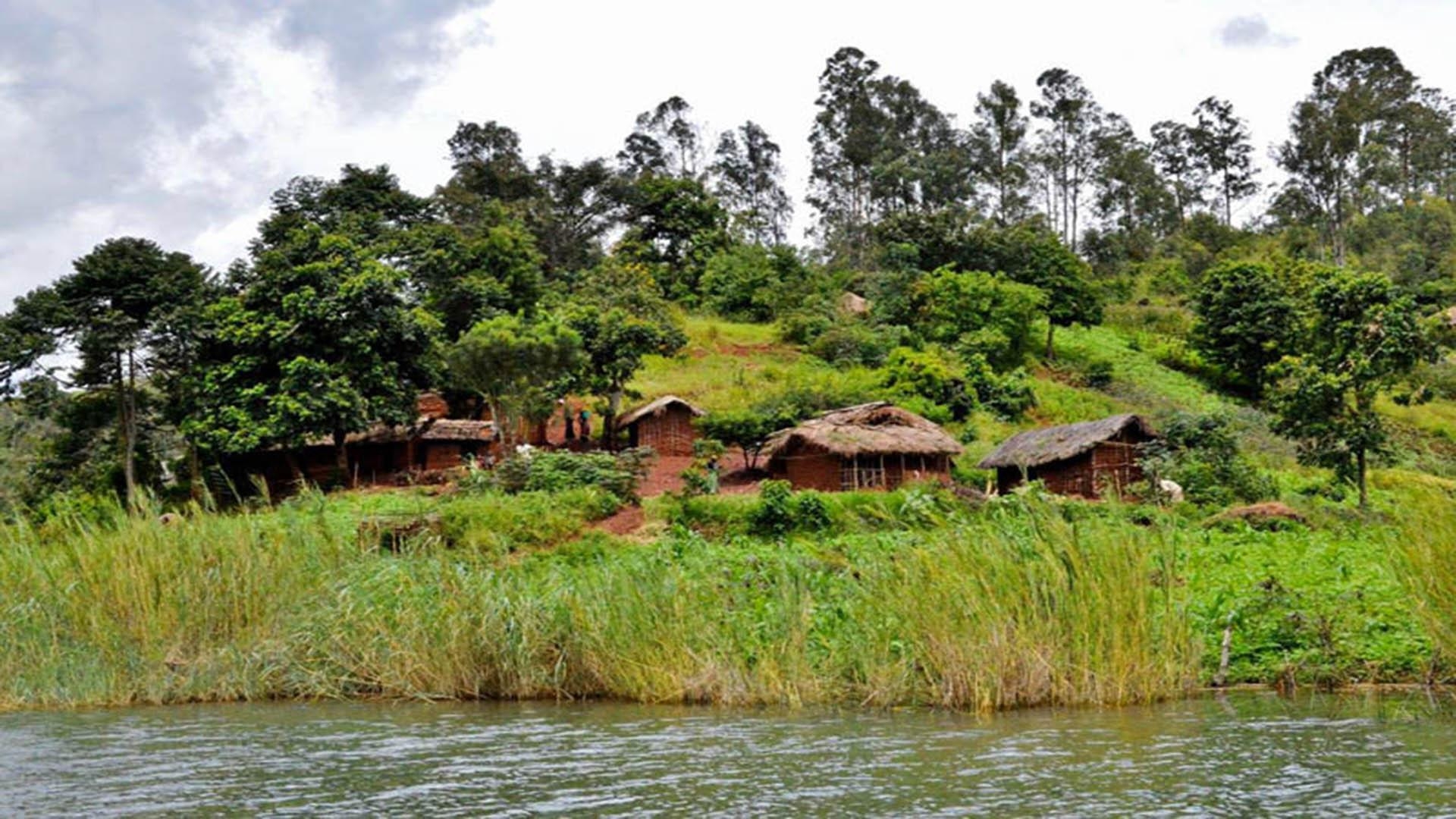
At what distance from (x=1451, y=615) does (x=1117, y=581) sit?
2293mm

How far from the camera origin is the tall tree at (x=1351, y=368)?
26.0 m

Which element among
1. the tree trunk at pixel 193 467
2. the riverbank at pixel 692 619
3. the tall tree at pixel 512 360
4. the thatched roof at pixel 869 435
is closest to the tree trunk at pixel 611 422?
the tall tree at pixel 512 360

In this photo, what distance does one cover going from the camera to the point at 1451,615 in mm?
9062

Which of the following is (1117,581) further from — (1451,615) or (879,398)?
(879,398)

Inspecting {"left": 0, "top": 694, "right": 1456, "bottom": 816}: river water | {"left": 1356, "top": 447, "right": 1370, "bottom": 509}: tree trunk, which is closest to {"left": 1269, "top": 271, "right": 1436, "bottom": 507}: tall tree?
Answer: {"left": 1356, "top": 447, "right": 1370, "bottom": 509}: tree trunk

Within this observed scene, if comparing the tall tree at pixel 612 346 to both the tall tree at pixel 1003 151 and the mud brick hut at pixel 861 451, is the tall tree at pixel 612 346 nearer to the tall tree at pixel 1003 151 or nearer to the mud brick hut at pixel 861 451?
the mud brick hut at pixel 861 451

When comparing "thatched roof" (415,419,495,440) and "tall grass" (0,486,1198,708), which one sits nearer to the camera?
"tall grass" (0,486,1198,708)

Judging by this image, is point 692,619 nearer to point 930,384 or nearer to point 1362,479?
point 1362,479

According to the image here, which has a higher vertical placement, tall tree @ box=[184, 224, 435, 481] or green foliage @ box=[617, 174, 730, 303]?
green foliage @ box=[617, 174, 730, 303]

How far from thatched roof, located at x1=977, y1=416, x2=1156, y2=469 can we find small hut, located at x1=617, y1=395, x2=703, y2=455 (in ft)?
30.9

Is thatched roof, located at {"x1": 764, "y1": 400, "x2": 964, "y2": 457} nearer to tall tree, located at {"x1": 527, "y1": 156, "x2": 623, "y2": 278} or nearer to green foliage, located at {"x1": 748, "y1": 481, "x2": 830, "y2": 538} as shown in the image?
green foliage, located at {"x1": 748, "y1": 481, "x2": 830, "y2": 538}

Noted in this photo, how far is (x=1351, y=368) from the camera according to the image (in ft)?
86.7

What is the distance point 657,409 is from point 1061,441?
1215cm

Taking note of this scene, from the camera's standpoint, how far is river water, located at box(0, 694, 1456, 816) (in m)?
7.26
